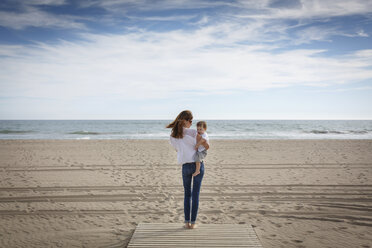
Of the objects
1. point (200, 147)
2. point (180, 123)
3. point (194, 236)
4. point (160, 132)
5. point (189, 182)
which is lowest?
point (160, 132)

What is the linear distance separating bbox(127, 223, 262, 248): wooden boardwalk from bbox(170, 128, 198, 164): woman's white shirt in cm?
126

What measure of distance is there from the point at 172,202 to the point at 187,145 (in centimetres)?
261

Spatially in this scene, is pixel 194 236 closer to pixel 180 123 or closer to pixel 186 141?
pixel 186 141

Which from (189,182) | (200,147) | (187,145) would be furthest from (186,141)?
(189,182)

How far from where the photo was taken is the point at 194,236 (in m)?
3.76

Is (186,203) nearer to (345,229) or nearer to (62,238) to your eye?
(62,238)

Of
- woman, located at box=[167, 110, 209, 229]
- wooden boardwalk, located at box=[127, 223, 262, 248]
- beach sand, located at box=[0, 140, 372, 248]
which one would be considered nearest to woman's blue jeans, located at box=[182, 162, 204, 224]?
woman, located at box=[167, 110, 209, 229]

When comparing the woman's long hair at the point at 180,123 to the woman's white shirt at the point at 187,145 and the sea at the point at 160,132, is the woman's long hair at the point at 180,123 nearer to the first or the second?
the woman's white shirt at the point at 187,145

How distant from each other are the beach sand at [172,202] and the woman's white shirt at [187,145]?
1.64m

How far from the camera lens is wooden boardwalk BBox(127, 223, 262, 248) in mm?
3551

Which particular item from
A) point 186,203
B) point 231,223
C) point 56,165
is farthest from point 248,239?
point 56,165

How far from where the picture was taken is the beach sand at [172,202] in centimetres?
404

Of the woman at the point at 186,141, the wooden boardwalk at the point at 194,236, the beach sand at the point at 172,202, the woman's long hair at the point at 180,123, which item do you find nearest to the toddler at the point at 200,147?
the woman at the point at 186,141

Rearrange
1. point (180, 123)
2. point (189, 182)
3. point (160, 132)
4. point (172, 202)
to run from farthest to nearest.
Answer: point (160, 132)
point (172, 202)
point (189, 182)
point (180, 123)
